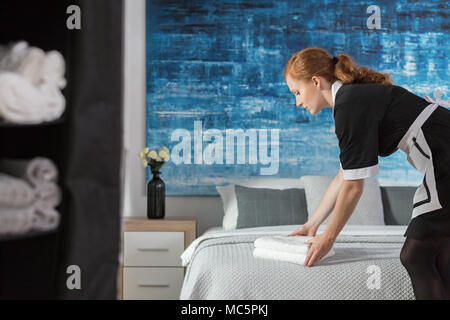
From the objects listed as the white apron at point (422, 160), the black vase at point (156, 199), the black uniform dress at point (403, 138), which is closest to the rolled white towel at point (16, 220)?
the black uniform dress at point (403, 138)

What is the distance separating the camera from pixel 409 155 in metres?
1.80

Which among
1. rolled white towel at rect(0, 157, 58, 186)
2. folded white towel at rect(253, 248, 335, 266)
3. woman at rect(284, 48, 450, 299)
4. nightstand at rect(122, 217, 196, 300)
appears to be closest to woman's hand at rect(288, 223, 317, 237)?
folded white towel at rect(253, 248, 335, 266)

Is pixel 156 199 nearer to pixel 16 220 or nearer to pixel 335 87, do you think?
pixel 335 87

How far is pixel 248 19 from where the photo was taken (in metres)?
3.86

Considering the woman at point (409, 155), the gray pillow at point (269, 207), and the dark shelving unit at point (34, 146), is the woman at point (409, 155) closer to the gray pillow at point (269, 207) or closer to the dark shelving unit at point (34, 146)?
the dark shelving unit at point (34, 146)

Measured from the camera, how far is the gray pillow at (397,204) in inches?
134

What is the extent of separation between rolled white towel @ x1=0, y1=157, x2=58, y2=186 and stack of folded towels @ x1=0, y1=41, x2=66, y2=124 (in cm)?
7

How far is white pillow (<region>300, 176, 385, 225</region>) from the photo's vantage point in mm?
3246

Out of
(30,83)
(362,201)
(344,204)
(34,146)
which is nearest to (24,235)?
(34,146)

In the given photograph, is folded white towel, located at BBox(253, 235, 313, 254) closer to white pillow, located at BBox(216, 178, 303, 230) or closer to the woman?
the woman

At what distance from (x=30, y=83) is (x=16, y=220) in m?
0.24

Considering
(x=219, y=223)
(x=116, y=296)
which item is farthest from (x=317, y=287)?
(x=219, y=223)

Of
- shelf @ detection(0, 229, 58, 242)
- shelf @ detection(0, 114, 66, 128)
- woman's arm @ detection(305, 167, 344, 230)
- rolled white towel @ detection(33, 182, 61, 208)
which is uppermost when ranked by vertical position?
shelf @ detection(0, 114, 66, 128)
